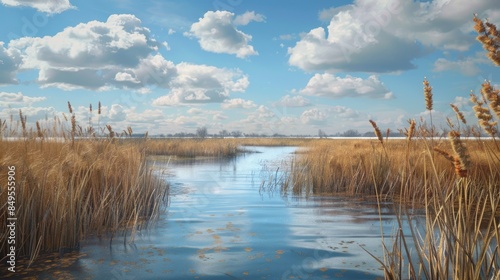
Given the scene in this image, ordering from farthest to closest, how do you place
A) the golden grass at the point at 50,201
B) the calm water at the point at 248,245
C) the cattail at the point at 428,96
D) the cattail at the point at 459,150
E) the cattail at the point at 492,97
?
1. the golden grass at the point at 50,201
2. the calm water at the point at 248,245
3. the cattail at the point at 428,96
4. the cattail at the point at 492,97
5. the cattail at the point at 459,150

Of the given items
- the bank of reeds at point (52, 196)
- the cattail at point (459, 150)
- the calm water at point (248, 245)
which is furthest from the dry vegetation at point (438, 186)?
the bank of reeds at point (52, 196)

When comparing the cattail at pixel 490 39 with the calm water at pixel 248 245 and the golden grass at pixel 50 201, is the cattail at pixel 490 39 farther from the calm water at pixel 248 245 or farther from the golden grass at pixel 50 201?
the golden grass at pixel 50 201

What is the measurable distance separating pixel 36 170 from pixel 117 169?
2.44 metres

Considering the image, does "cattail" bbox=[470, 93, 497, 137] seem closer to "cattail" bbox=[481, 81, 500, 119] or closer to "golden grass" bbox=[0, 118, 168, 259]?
"cattail" bbox=[481, 81, 500, 119]

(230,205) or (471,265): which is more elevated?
(471,265)

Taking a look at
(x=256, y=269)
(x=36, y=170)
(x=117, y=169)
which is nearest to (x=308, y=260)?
(x=256, y=269)

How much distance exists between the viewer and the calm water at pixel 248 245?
15.8ft

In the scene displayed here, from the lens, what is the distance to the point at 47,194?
555 cm

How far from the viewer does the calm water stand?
4809 millimetres

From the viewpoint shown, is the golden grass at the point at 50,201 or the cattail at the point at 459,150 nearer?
the cattail at the point at 459,150

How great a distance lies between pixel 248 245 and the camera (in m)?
6.01

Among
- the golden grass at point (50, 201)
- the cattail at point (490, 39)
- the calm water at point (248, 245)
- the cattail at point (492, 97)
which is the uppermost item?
the cattail at point (490, 39)

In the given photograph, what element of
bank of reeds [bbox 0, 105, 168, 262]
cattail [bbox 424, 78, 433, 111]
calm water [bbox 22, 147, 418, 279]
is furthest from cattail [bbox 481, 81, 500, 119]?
bank of reeds [bbox 0, 105, 168, 262]

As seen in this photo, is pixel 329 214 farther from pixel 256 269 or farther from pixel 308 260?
pixel 256 269
